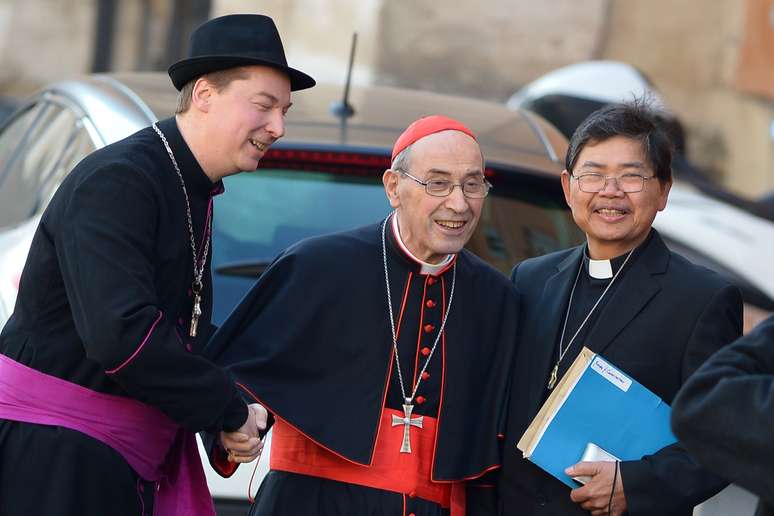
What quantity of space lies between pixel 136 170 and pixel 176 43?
12872 millimetres

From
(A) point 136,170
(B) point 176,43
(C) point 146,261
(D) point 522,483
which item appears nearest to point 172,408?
(C) point 146,261

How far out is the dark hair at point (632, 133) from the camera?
3.68 meters

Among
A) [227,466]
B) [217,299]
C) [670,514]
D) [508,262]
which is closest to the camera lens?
[670,514]

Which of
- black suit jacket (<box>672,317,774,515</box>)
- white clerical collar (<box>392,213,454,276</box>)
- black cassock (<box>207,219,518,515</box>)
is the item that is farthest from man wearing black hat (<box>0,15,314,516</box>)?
black suit jacket (<box>672,317,774,515</box>)

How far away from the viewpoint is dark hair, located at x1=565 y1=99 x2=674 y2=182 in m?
3.68

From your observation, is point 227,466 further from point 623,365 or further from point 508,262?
point 508,262

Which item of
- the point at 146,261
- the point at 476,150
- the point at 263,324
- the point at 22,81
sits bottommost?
the point at 22,81

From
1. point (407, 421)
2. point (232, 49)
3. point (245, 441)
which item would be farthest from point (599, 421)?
point (232, 49)

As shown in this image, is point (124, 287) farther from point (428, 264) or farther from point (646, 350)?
point (646, 350)

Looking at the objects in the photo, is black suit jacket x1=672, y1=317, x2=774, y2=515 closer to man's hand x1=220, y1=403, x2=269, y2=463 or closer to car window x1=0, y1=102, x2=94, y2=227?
man's hand x1=220, y1=403, x2=269, y2=463

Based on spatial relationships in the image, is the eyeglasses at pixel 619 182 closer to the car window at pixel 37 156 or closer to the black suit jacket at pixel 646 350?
the black suit jacket at pixel 646 350

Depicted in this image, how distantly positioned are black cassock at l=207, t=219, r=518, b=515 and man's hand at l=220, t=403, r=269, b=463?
127mm

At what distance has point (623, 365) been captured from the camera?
11.8 ft

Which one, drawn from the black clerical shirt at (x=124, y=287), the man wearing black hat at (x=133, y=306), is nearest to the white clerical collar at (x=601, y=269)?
the man wearing black hat at (x=133, y=306)
